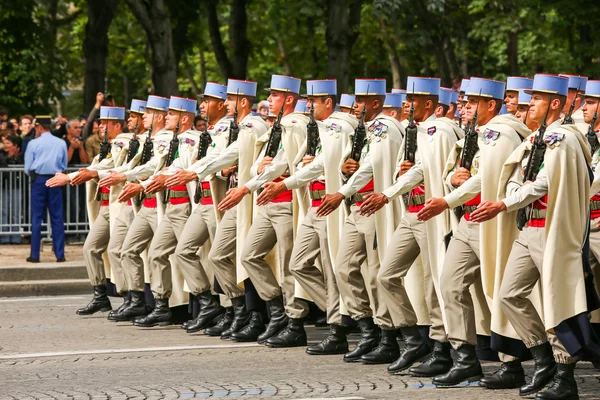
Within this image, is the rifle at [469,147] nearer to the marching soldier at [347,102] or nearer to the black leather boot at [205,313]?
the black leather boot at [205,313]

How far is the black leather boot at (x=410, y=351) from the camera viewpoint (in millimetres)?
10852

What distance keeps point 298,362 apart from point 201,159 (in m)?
2.53

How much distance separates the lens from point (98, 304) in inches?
606

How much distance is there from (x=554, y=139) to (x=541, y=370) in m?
1.57

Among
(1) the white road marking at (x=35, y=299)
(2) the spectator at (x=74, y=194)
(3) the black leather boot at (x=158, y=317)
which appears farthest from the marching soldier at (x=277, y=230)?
(2) the spectator at (x=74, y=194)

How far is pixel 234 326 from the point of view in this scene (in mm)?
13211

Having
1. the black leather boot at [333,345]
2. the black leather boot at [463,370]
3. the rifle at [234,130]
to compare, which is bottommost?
the black leather boot at [333,345]

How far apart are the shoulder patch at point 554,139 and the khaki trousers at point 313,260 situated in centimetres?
317

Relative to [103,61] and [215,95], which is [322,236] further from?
[103,61]

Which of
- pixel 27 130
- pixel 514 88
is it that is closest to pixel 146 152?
pixel 514 88

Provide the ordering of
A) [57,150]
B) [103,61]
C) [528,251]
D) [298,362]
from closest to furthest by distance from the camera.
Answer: [528,251], [298,362], [57,150], [103,61]

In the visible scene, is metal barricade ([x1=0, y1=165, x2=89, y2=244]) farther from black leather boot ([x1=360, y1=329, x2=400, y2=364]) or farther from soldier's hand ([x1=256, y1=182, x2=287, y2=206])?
black leather boot ([x1=360, y1=329, x2=400, y2=364])

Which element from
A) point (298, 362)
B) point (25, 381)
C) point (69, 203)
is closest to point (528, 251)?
point (298, 362)

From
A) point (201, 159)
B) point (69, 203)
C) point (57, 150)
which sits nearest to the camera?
point (201, 159)
